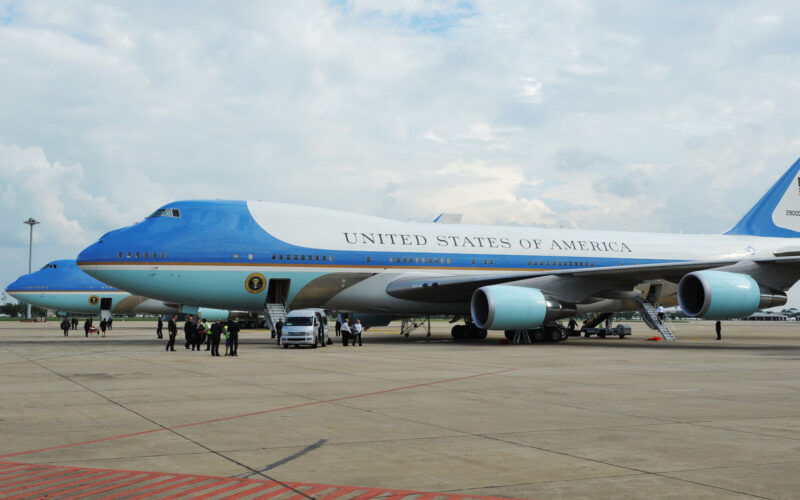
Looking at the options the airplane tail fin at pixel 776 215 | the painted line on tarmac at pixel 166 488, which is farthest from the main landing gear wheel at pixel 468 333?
the painted line on tarmac at pixel 166 488

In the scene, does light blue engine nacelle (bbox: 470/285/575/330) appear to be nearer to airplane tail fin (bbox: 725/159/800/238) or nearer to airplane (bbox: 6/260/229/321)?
airplane tail fin (bbox: 725/159/800/238)

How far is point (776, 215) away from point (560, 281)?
15.9 metres

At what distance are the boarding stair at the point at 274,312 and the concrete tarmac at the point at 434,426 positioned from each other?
1023 cm

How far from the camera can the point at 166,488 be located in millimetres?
5840

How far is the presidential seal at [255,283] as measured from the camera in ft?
87.1

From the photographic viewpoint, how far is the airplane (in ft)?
163

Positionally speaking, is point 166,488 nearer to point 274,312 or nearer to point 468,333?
point 274,312

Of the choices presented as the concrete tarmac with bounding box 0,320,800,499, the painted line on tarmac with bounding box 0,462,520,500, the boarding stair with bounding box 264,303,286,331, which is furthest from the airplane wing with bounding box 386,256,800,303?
the painted line on tarmac with bounding box 0,462,520,500

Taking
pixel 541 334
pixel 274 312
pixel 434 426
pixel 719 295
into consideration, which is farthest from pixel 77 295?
pixel 434 426

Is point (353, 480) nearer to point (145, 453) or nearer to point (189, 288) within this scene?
point (145, 453)

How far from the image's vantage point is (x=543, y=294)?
1078 inches

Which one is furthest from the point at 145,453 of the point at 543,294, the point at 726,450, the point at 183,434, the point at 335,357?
the point at 543,294

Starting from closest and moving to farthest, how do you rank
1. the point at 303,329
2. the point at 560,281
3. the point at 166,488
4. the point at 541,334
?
the point at 166,488
the point at 303,329
the point at 560,281
the point at 541,334

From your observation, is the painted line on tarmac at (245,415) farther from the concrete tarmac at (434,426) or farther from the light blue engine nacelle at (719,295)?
the light blue engine nacelle at (719,295)
